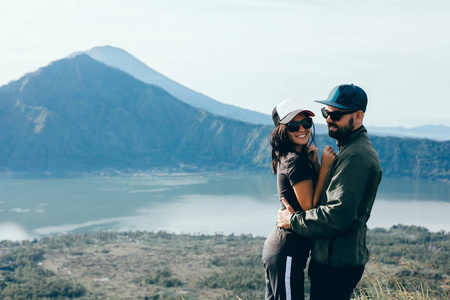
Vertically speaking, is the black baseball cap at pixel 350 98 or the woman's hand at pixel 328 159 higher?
the black baseball cap at pixel 350 98

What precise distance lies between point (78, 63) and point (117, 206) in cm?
7267

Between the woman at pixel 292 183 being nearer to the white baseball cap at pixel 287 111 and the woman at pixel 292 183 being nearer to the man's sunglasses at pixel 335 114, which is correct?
the white baseball cap at pixel 287 111

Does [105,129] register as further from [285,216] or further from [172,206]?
[285,216]

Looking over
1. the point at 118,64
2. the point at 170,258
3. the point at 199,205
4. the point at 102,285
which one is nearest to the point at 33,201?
the point at 199,205

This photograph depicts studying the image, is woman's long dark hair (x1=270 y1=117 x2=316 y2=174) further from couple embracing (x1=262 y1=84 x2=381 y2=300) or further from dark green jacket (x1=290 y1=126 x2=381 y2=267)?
dark green jacket (x1=290 y1=126 x2=381 y2=267)

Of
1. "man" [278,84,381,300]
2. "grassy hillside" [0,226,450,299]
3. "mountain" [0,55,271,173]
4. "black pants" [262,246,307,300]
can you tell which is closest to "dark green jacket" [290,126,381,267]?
"man" [278,84,381,300]

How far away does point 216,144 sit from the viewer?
8775 centimetres

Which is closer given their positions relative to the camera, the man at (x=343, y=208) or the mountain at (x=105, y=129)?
the man at (x=343, y=208)

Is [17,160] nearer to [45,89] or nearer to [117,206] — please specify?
[45,89]

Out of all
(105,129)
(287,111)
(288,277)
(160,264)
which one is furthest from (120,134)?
(288,277)

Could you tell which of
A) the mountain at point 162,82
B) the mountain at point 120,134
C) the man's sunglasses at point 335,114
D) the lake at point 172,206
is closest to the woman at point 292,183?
the man's sunglasses at point 335,114

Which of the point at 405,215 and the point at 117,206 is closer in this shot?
the point at 405,215

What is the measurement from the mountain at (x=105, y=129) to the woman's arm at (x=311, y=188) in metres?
75.4

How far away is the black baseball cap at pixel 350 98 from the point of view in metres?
1.63
